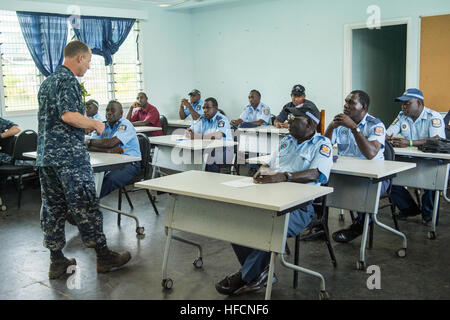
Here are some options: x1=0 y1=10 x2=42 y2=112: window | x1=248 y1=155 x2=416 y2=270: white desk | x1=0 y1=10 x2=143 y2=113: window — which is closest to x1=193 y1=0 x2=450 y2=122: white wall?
x1=0 y1=10 x2=143 y2=113: window

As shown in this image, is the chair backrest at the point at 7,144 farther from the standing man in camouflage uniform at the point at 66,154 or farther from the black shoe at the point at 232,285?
the black shoe at the point at 232,285

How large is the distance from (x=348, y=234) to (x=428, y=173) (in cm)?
88

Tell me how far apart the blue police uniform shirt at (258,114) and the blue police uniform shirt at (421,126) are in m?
3.06

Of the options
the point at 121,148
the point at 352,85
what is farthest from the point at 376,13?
the point at 121,148

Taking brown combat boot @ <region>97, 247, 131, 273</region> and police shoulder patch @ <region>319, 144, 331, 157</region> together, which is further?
brown combat boot @ <region>97, 247, 131, 273</region>

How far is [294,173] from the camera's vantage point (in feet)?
10.4

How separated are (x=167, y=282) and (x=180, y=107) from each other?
237 inches

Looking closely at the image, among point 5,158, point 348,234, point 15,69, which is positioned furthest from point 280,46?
point 348,234

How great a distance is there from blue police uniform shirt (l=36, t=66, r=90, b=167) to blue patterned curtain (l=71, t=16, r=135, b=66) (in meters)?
5.10

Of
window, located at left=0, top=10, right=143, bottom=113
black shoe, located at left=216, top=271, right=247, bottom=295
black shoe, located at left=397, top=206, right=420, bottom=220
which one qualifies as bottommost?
black shoe, located at left=216, top=271, right=247, bottom=295

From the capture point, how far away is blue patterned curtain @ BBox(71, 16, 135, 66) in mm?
7957

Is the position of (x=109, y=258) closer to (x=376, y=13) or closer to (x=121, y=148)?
(x=121, y=148)

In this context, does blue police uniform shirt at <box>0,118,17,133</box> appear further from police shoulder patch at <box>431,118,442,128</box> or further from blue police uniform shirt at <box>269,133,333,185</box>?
police shoulder patch at <box>431,118,442,128</box>

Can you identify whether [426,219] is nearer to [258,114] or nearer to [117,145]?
[117,145]
